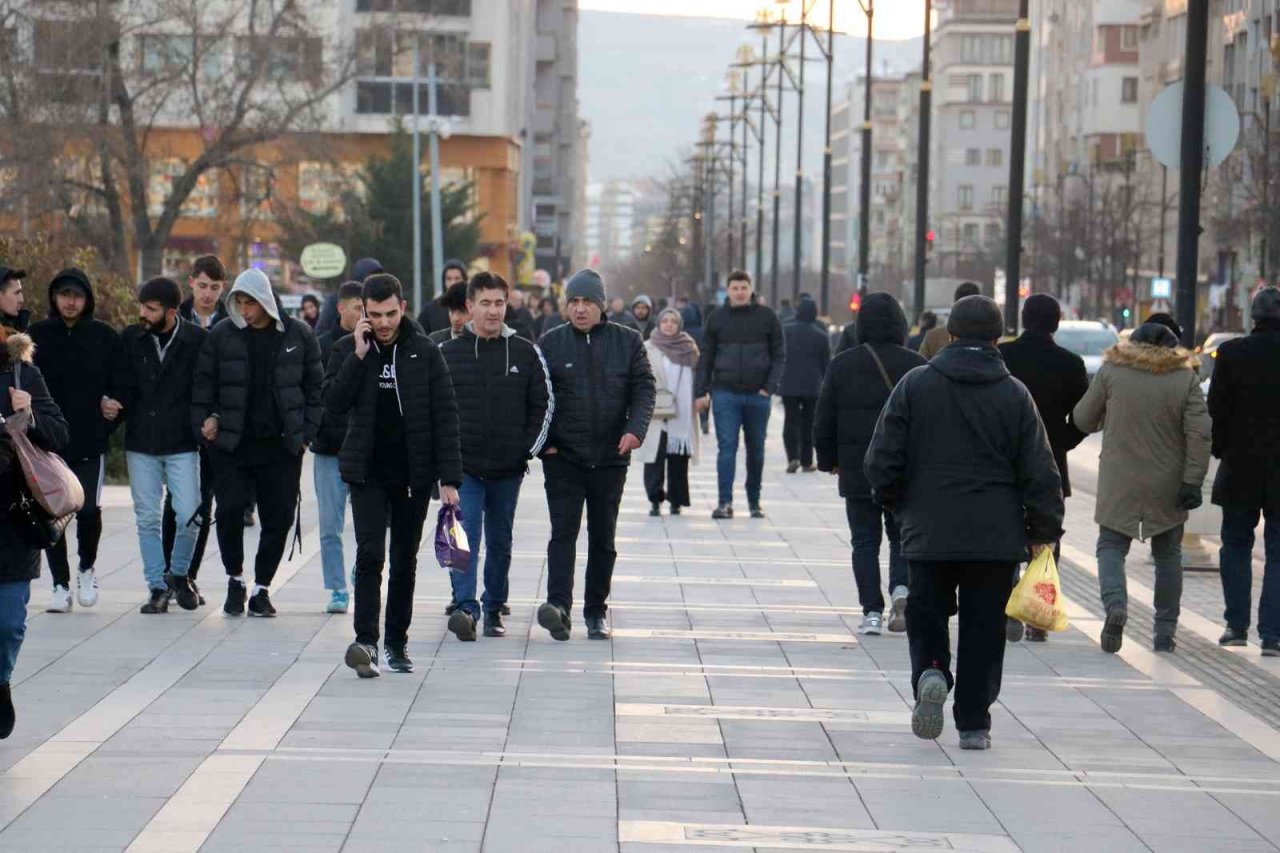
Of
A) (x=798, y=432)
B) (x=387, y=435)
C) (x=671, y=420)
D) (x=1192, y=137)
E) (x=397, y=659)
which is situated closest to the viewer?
(x=387, y=435)

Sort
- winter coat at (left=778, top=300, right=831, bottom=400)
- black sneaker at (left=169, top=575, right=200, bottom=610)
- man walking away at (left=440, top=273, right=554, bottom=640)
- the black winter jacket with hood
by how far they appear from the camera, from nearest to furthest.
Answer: man walking away at (left=440, top=273, right=554, bottom=640)
the black winter jacket with hood
black sneaker at (left=169, top=575, right=200, bottom=610)
winter coat at (left=778, top=300, right=831, bottom=400)

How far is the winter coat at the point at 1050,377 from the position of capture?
12047 millimetres

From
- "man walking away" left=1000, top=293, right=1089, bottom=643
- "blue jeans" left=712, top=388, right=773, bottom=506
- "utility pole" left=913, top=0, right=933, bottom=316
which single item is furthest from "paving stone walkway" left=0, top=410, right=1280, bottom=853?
"utility pole" left=913, top=0, right=933, bottom=316

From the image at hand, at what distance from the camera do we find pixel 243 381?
39.2 ft

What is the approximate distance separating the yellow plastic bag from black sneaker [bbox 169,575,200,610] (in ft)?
16.3

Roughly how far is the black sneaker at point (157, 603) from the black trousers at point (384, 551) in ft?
7.34

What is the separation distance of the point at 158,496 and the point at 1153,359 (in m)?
5.14

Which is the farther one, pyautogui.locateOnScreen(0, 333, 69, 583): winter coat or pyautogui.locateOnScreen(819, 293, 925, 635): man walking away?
pyautogui.locateOnScreen(819, 293, 925, 635): man walking away

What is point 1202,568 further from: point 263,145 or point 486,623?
point 263,145

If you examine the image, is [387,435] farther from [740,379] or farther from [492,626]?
[740,379]

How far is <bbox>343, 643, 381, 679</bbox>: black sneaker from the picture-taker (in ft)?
33.3

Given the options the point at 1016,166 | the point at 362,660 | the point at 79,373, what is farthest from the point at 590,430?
the point at 1016,166

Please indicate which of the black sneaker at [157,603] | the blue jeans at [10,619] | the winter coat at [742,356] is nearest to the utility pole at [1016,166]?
the winter coat at [742,356]

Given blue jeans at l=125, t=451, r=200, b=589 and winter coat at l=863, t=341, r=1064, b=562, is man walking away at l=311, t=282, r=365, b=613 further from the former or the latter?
winter coat at l=863, t=341, r=1064, b=562
